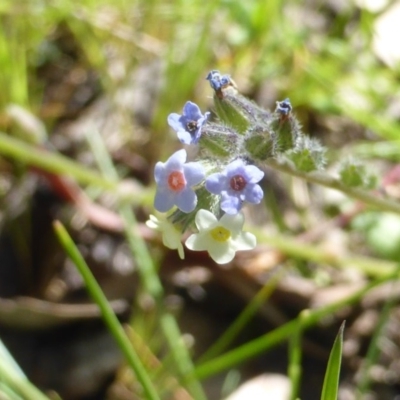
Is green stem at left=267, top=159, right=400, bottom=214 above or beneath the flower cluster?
above

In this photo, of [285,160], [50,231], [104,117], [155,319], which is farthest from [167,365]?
[104,117]

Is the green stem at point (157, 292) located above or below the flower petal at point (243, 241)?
above

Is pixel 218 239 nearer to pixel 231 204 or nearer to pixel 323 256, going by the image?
pixel 231 204

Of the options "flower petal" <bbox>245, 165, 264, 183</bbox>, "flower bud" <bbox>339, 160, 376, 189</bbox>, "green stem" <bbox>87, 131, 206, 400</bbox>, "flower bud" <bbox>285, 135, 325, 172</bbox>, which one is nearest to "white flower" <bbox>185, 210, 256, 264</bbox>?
"flower petal" <bbox>245, 165, 264, 183</bbox>

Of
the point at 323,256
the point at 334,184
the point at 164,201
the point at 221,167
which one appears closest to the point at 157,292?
the point at 323,256

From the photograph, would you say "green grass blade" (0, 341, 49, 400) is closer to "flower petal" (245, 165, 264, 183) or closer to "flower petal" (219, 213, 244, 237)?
"flower petal" (219, 213, 244, 237)

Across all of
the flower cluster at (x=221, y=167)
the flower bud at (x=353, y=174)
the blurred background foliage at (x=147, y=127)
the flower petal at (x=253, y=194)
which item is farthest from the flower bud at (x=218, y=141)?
the blurred background foliage at (x=147, y=127)

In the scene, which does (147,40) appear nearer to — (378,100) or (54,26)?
(54,26)

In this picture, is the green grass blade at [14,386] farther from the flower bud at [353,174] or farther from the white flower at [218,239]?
the flower bud at [353,174]
